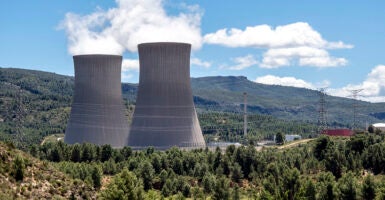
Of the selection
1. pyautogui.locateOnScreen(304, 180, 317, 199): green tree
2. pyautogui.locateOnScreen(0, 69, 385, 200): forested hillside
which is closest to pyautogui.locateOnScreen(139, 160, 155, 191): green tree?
pyautogui.locateOnScreen(0, 69, 385, 200): forested hillside

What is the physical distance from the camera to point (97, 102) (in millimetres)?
51125

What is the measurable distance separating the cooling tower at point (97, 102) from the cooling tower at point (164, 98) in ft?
10.8

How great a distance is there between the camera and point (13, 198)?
21.7 meters

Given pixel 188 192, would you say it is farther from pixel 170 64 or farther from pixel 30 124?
pixel 30 124

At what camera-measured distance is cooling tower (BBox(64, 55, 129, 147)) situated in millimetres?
50875

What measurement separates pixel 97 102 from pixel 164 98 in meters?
6.65

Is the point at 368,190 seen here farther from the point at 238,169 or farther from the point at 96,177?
the point at 96,177

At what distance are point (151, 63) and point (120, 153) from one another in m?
7.60

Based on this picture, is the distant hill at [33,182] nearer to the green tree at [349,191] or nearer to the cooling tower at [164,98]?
the green tree at [349,191]

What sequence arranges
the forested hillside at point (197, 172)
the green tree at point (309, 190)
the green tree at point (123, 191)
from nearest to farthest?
the forested hillside at point (197, 172)
the green tree at point (123, 191)
the green tree at point (309, 190)

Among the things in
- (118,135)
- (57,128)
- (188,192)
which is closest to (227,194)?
(188,192)

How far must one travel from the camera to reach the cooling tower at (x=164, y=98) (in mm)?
47594

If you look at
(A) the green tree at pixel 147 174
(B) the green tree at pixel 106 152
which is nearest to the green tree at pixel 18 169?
(A) the green tree at pixel 147 174

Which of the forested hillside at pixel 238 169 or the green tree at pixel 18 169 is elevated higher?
the green tree at pixel 18 169
